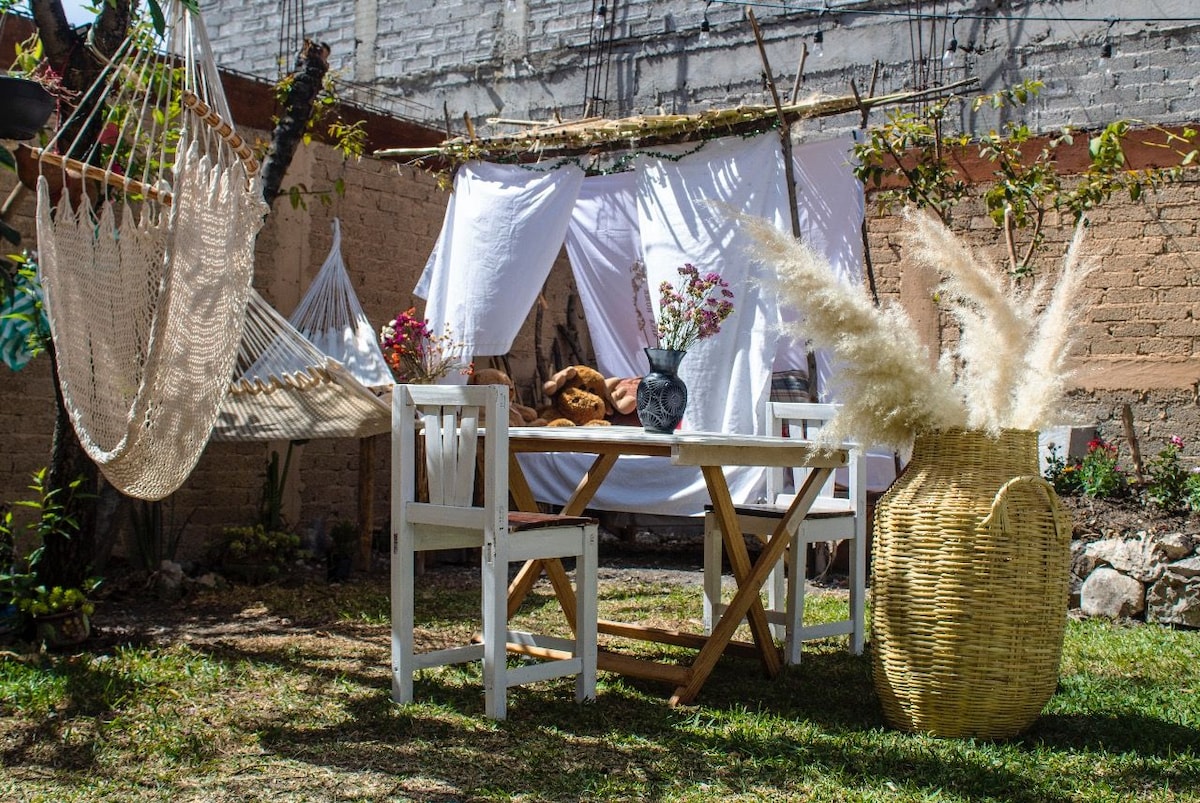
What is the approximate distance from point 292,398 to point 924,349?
2.55m

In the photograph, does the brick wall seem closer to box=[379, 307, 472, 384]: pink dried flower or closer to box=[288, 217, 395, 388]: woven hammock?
box=[379, 307, 472, 384]: pink dried flower

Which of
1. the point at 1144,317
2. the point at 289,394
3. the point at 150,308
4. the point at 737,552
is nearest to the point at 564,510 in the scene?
the point at 737,552

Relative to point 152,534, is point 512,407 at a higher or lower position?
higher

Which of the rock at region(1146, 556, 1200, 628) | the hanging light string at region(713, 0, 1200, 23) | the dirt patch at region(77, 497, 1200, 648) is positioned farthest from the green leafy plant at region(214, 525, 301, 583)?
the hanging light string at region(713, 0, 1200, 23)

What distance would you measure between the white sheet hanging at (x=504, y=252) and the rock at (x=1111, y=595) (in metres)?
2.80

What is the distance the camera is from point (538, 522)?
290 cm

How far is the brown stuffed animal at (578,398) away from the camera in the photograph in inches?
234

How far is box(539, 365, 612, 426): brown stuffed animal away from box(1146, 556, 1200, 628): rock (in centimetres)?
268

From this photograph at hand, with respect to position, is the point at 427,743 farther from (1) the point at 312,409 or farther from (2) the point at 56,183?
(1) the point at 312,409

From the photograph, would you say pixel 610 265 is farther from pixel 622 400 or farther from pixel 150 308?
pixel 150 308

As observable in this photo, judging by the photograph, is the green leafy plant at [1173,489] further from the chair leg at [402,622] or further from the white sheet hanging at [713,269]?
the chair leg at [402,622]

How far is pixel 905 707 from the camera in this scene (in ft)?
8.63

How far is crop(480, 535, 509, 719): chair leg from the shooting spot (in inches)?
108

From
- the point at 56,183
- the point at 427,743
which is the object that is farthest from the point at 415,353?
the point at 427,743
